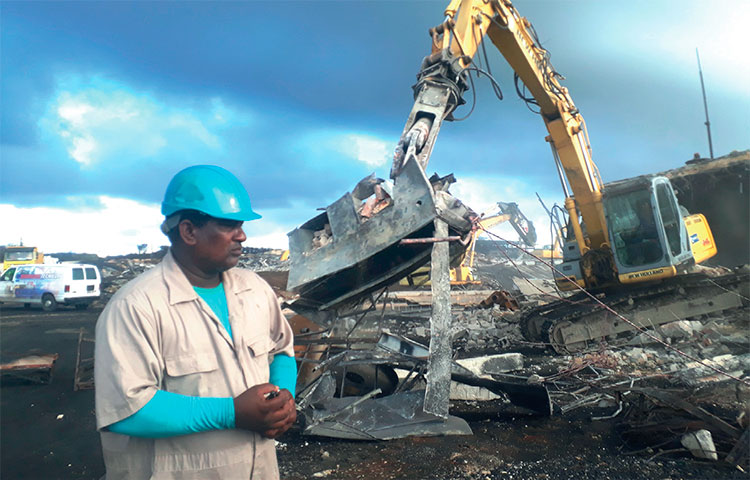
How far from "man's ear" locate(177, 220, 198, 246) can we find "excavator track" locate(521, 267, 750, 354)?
310 inches

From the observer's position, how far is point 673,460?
3617 millimetres

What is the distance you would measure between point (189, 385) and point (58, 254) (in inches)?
1547

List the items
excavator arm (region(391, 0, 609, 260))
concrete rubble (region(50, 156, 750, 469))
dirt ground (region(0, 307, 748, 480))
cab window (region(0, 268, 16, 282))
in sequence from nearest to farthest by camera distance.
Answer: dirt ground (region(0, 307, 748, 480)), concrete rubble (region(50, 156, 750, 469)), excavator arm (region(391, 0, 609, 260)), cab window (region(0, 268, 16, 282))

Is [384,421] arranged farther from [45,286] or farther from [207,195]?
[45,286]

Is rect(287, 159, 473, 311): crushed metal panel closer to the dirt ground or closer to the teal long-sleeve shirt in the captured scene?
the dirt ground

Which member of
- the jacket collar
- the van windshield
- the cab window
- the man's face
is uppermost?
the van windshield

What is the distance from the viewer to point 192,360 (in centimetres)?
150

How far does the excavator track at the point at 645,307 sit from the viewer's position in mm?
7934

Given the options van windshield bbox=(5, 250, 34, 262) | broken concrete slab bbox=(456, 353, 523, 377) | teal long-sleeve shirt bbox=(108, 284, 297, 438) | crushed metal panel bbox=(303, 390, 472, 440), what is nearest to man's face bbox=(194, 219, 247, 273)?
teal long-sleeve shirt bbox=(108, 284, 297, 438)

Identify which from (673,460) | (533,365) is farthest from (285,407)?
(533,365)

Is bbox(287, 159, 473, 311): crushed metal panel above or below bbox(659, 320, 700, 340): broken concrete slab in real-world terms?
above

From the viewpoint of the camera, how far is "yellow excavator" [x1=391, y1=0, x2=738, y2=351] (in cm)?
770

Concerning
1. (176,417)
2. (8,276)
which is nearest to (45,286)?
(8,276)

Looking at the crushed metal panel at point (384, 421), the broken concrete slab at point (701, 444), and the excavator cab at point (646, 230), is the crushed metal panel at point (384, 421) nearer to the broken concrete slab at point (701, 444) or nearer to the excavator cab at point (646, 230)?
the broken concrete slab at point (701, 444)
